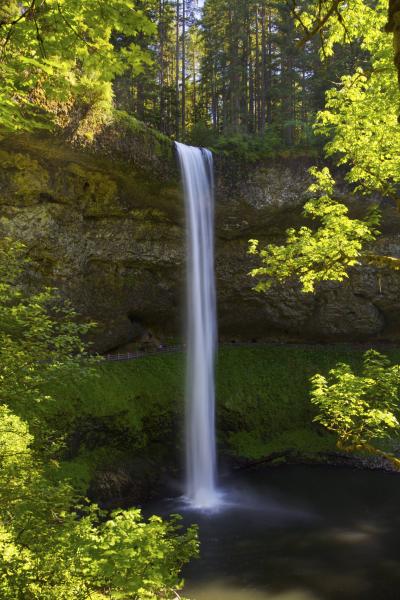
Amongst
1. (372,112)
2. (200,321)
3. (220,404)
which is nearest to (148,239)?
(200,321)

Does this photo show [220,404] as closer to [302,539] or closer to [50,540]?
[302,539]

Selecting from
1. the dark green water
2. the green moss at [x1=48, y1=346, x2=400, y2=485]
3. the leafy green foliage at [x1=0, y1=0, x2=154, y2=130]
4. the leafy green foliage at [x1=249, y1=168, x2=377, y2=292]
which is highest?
the leafy green foliage at [x1=0, y1=0, x2=154, y2=130]

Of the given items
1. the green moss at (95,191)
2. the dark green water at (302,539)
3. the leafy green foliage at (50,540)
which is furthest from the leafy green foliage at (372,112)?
the green moss at (95,191)

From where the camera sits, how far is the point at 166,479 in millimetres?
18234

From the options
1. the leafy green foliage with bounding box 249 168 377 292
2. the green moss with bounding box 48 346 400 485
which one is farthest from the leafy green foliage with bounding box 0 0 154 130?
the green moss with bounding box 48 346 400 485

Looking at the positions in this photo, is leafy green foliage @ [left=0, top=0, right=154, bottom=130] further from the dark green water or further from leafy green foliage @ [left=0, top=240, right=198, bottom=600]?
the dark green water

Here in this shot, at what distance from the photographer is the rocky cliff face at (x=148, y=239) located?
16.5 meters

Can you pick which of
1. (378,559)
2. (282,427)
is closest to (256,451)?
(282,427)

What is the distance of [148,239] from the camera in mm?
20594

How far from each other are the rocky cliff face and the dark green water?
8304mm

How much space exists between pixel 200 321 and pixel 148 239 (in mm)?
4632

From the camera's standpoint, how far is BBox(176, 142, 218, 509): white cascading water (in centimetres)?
1902

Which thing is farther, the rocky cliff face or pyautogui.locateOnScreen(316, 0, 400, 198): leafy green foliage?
the rocky cliff face

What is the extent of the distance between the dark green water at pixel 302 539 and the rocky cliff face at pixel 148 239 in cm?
830
